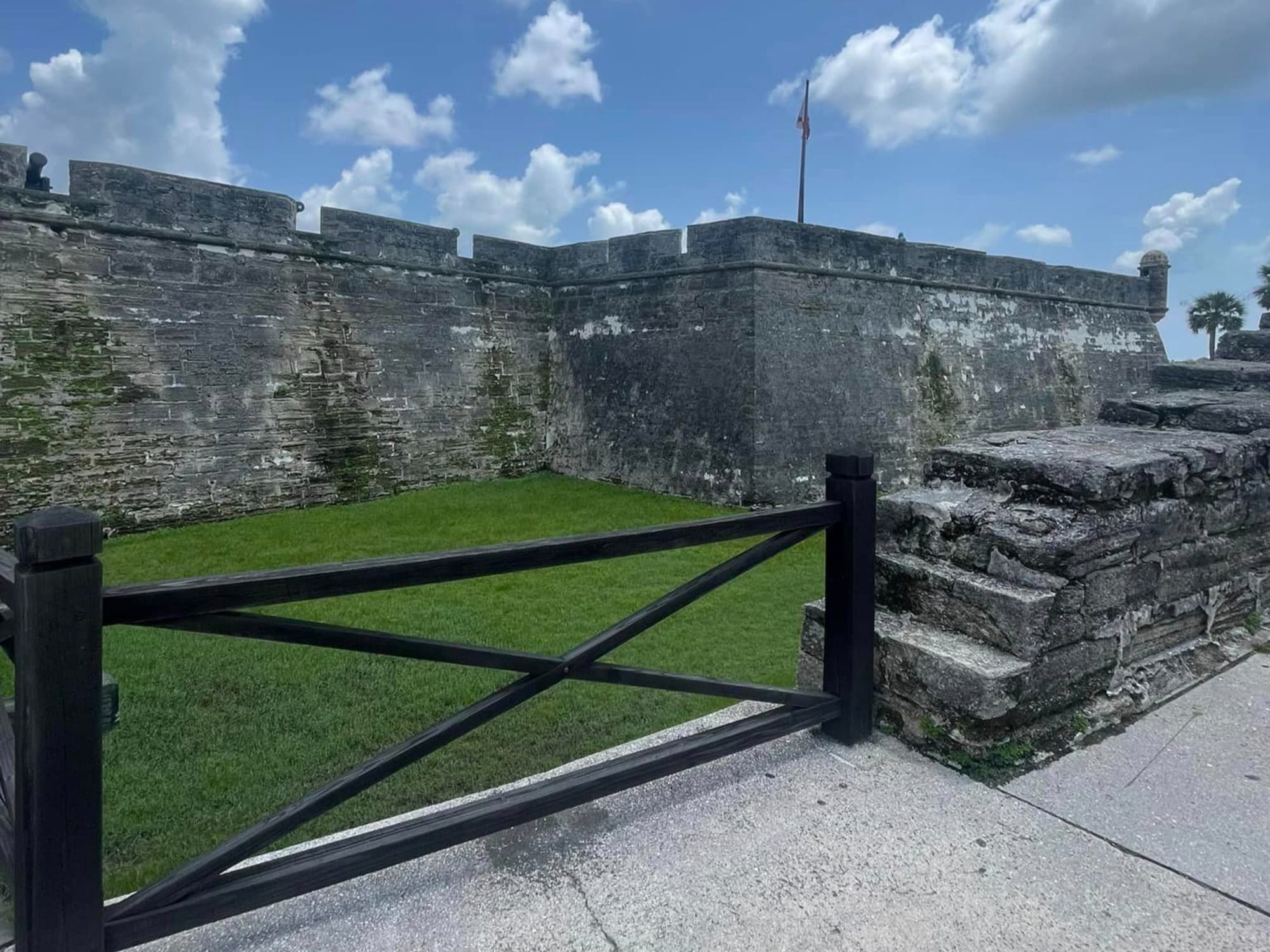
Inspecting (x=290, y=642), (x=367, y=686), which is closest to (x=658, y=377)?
(x=367, y=686)

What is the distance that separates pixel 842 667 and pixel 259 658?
3594 millimetres

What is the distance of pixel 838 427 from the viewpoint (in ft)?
34.2

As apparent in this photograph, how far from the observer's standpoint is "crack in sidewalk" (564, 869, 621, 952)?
5.13 feet

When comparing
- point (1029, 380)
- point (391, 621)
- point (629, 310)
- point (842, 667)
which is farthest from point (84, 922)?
point (1029, 380)

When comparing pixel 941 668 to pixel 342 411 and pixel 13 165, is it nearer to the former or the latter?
pixel 342 411

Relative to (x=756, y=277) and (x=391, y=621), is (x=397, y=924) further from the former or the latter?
(x=756, y=277)

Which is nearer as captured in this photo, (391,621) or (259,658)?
(259,658)

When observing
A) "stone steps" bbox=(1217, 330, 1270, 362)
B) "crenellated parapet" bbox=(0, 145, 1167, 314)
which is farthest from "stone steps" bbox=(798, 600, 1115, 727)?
"crenellated parapet" bbox=(0, 145, 1167, 314)

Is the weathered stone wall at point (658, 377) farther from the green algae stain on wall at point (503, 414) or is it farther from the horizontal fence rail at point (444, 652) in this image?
the horizontal fence rail at point (444, 652)

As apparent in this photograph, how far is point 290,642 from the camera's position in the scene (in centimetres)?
147

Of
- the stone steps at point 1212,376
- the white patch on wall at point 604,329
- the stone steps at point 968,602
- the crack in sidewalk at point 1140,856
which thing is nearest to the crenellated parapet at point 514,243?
the white patch on wall at point 604,329

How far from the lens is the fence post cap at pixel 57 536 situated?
1230 mm

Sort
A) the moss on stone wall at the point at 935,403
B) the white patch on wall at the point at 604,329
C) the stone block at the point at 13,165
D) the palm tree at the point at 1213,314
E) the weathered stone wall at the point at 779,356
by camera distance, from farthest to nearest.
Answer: the palm tree at the point at 1213,314, the moss on stone wall at the point at 935,403, the white patch on wall at the point at 604,329, the weathered stone wall at the point at 779,356, the stone block at the point at 13,165

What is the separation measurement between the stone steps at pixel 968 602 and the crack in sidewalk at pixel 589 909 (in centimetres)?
144
